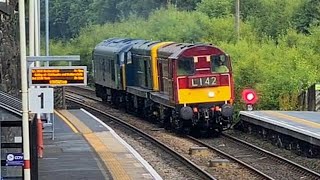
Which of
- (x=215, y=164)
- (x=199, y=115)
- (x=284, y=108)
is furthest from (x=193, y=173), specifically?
(x=284, y=108)

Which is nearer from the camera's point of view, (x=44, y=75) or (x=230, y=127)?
(x=44, y=75)

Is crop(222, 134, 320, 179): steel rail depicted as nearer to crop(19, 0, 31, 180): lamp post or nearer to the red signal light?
the red signal light

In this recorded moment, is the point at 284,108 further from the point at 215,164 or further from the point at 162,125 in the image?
the point at 215,164

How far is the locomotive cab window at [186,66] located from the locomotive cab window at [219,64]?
65cm

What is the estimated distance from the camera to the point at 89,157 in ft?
64.3

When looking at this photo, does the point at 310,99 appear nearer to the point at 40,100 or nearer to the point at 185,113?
the point at 185,113

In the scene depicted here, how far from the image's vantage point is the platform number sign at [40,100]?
13211mm

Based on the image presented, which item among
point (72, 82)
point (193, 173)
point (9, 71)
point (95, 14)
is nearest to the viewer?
point (72, 82)

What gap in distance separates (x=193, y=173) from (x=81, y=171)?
2941 mm

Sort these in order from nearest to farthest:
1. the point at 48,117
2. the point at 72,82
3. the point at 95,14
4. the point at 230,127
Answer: the point at 72,82 < the point at 48,117 < the point at 230,127 < the point at 95,14

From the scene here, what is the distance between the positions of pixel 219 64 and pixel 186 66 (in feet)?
3.41

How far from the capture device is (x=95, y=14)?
77.8m

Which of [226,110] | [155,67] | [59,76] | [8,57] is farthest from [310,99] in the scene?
[59,76]

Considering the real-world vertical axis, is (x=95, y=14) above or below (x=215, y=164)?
above
